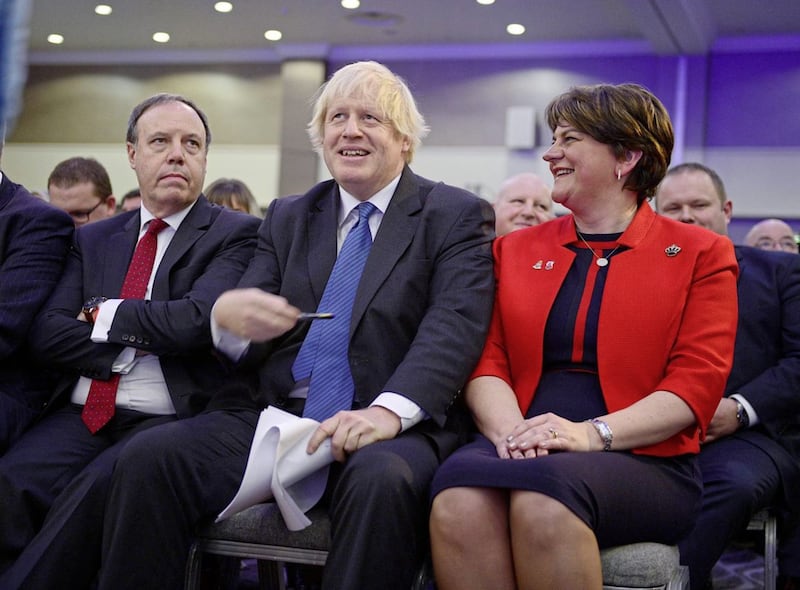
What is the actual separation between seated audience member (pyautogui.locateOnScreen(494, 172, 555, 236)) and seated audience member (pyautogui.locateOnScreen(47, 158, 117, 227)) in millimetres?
1836

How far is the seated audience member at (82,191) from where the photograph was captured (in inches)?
182

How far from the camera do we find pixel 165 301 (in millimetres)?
2850

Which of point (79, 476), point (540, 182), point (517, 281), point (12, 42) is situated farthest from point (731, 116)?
point (12, 42)

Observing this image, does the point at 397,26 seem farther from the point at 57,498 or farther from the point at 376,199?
the point at 57,498

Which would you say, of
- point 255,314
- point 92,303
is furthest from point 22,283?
point 255,314

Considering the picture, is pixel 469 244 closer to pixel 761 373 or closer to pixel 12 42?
pixel 761 373

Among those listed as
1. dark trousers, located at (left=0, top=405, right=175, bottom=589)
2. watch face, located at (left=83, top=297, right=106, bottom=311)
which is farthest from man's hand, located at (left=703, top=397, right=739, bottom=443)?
watch face, located at (left=83, top=297, right=106, bottom=311)

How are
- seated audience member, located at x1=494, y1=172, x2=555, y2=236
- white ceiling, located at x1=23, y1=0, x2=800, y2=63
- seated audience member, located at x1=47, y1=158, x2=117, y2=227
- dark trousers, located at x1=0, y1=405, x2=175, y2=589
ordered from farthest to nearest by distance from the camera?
1. white ceiling, located at x1=23, y1=0, x2=800, y2=63
2. seated audience member, located at x1=47, y1=158, x2=117, y2=227
3. seated audience member, located at x1=494, y1=172, x2=555, y2=236
4. dark trousers, located at x1=0, y1=405, x2=175, y2=589

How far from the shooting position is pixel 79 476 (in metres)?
2.59

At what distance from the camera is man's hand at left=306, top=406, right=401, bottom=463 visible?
2371 mm

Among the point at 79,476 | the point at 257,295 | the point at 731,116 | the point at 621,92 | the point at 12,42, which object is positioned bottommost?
the point at 79,476

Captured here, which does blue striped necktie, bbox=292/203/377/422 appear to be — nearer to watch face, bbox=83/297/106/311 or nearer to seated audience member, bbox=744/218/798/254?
watch face, bbox=83/297/106/311

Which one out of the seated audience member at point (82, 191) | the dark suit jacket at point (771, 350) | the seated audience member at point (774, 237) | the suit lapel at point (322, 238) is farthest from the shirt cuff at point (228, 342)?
the seated audience member at point (774, 237)

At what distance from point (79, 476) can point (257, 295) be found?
2.20 feet
